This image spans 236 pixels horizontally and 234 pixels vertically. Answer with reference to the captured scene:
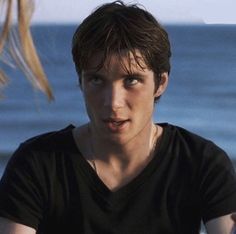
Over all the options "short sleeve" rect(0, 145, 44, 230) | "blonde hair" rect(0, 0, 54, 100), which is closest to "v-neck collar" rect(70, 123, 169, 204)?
"short sleeve" rect(0, 145, 44, 230)

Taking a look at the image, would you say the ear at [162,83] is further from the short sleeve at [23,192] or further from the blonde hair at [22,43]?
the blonde hair at [22,43]

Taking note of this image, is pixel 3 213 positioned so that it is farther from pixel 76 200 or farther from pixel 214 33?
pixel 214 33

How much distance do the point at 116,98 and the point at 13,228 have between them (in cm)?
48

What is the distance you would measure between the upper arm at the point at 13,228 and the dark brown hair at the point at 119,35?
451mm

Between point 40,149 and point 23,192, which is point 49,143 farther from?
point 23,192

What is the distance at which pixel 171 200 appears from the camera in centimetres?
243

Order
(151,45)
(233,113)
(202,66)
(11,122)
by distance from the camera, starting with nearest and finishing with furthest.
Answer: (151,45) → (11,122) → (233,113) → (202,66)

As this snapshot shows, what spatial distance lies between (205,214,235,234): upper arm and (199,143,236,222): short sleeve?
11 mm

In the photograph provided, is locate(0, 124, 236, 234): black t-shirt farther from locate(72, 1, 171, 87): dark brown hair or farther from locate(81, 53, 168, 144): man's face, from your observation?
locate(72, 1, 171, 87): dark brown hair

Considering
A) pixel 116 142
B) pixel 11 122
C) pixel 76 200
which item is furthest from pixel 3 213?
pixel 11 122

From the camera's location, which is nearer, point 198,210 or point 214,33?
point 198,210

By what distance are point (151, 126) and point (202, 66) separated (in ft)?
85.1

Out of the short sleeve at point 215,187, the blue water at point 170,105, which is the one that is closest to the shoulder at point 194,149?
the short sleeve at point 215,187

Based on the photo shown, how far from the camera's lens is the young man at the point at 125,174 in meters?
2.34
